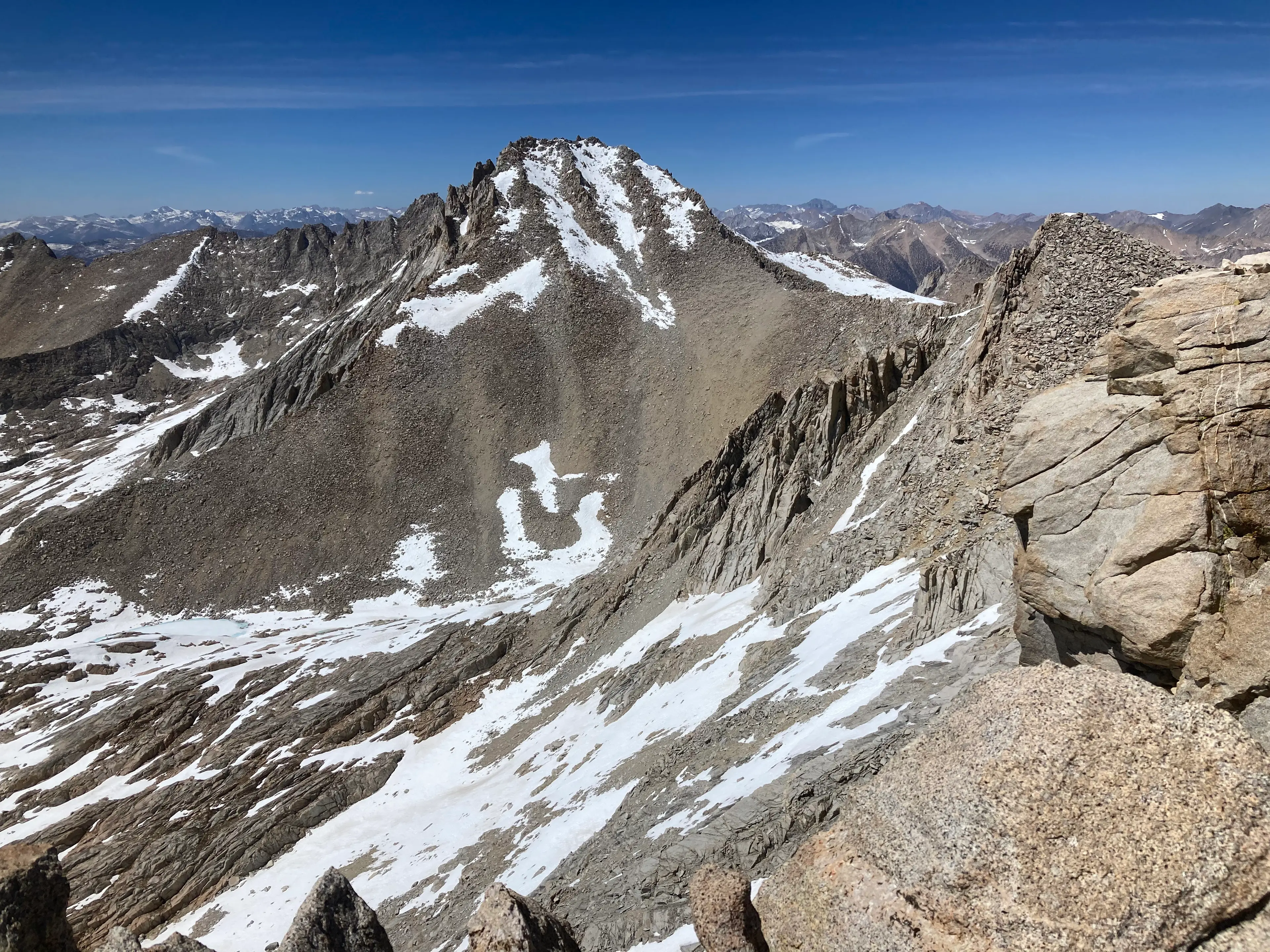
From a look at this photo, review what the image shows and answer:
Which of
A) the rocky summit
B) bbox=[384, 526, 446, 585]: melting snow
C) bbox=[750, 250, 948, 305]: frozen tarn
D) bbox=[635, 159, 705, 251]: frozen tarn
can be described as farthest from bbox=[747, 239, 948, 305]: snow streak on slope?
bbox=[384, 526, 446, 585]: melting snow

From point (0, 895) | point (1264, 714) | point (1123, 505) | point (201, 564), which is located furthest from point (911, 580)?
point (201, 564)

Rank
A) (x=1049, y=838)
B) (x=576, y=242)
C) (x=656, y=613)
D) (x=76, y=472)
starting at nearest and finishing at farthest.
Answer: (x=1049, y=838) < (x=656, y=613) < (x=76, y=472) < (x=576, y=242)

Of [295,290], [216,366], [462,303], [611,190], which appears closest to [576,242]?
[611,190]

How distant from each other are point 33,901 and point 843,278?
328ft

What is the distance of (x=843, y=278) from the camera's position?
312 feet

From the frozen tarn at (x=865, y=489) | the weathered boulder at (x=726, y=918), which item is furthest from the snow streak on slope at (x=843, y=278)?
the weathered boulder at (x=726, y=918)

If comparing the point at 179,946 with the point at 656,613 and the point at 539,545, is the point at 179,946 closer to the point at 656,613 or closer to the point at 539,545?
the point at 656,613

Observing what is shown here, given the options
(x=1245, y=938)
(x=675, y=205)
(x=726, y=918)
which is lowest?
(x=726, y=918)

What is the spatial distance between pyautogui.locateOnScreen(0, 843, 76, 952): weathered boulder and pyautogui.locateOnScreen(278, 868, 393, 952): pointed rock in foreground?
121 inches

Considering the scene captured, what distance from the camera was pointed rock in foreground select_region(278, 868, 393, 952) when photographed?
10008mm

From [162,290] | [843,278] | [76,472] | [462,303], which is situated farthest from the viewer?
[162,290]

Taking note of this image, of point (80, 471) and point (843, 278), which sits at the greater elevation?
point (843, 278)

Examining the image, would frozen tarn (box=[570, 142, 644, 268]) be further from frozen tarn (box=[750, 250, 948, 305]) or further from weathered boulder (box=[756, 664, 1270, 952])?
weathered boulder (box=[756, 664, 1270, 952])

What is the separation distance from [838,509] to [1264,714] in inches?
1101
